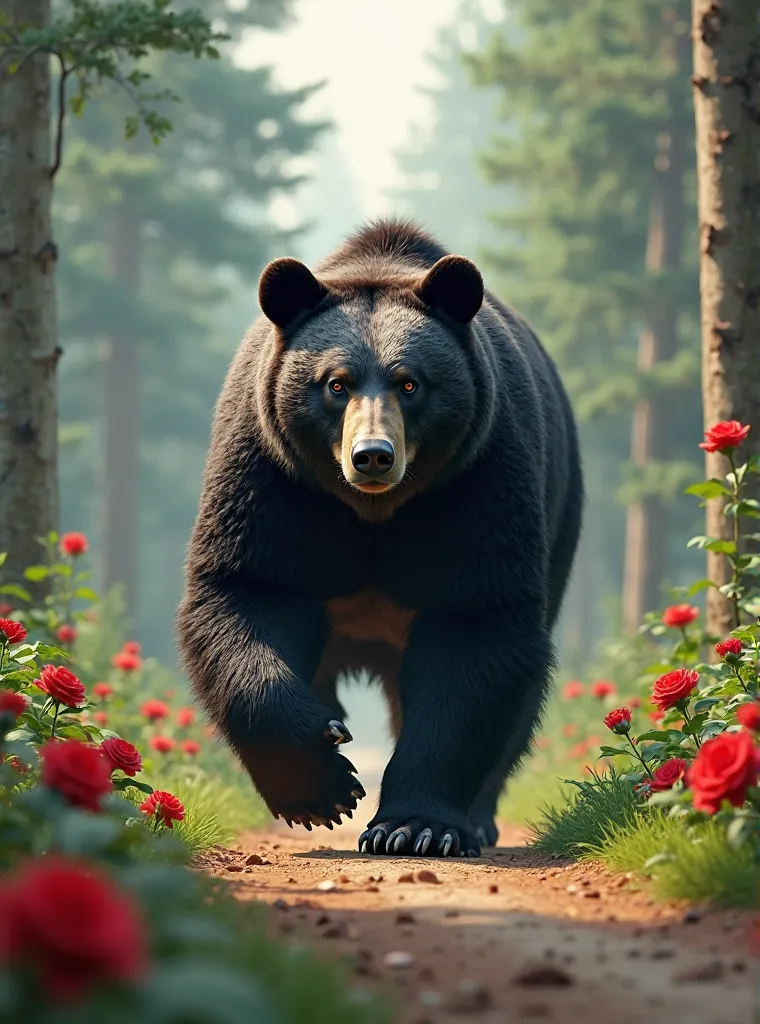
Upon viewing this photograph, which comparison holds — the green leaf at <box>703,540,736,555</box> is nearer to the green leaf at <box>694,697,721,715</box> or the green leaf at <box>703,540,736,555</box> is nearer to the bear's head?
the green leaf at <box>694,697,721,715</box>

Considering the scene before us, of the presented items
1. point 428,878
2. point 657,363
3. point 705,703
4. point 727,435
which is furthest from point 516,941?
point 657,363

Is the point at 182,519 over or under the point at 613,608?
over

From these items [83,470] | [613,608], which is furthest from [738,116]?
[83,470]

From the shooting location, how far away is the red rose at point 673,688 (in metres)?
4.50

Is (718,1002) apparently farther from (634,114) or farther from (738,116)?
(634,114)

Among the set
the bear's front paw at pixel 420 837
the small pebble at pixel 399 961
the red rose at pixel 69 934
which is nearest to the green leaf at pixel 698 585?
the bear's front paw at pixel 420 837

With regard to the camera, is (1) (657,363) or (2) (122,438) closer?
(1) (657,363)

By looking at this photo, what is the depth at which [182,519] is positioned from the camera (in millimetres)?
34500

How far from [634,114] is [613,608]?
30.1 ft

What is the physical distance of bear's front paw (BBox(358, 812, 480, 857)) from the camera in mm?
4862

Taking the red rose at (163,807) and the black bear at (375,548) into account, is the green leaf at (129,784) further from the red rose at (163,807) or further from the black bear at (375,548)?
the black bear at (375,548)

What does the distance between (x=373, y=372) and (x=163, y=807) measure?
1810 mm

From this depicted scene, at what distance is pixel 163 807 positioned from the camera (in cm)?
443

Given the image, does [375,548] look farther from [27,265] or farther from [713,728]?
[27,265]
